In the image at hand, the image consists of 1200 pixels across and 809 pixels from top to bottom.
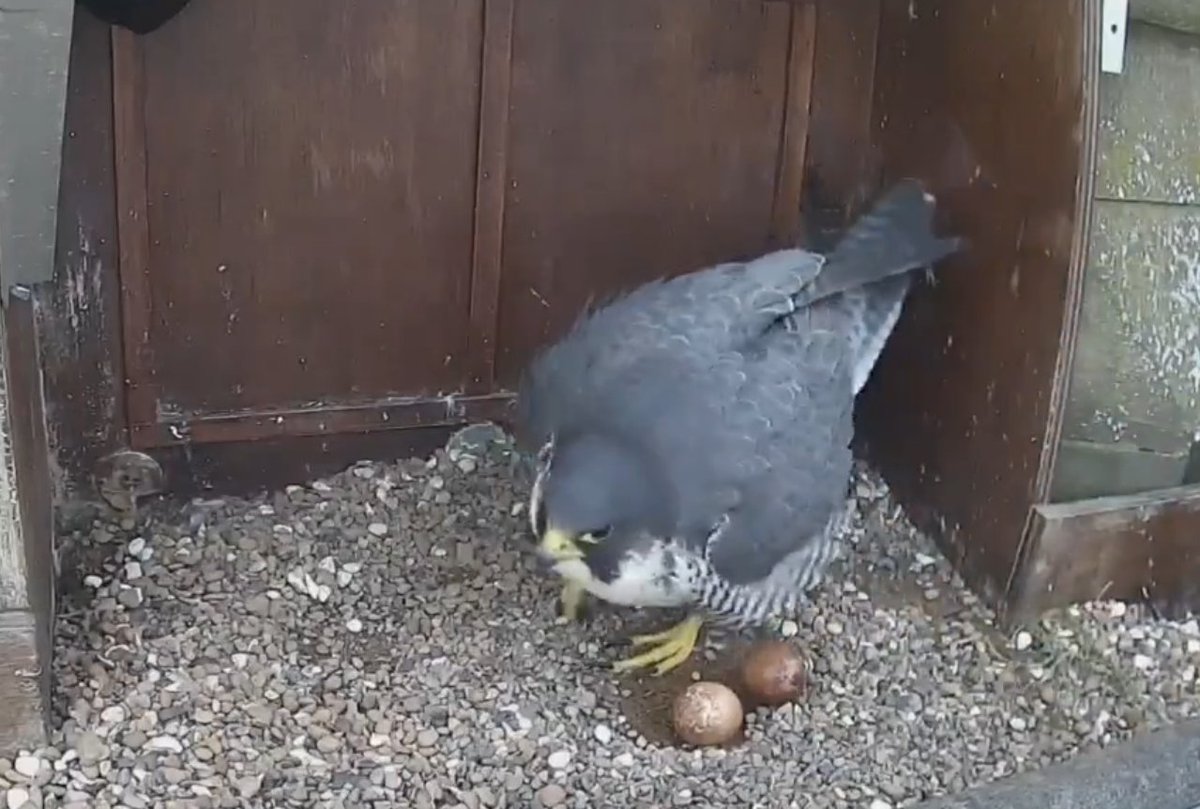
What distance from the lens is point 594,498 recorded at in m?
2.06

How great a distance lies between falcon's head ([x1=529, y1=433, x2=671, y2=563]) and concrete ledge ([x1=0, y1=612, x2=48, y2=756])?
72 centimetres

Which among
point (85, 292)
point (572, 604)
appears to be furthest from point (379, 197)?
point (572, 604)

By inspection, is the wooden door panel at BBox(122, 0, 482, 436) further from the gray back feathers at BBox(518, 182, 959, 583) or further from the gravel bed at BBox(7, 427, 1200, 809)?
the gray back feathers at BBox(518, 182, 959, 583)

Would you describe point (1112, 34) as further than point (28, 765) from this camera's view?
Yes

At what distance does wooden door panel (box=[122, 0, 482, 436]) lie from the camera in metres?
2.44

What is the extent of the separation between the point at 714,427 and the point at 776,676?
0.41 meters

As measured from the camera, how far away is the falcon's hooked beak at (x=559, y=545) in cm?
207

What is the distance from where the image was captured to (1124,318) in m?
2.50

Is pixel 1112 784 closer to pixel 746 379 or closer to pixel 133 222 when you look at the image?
pixel 746 379

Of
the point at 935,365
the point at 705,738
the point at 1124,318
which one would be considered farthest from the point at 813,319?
the point at 705,738

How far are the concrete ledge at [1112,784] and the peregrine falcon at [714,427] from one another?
0.53 meters

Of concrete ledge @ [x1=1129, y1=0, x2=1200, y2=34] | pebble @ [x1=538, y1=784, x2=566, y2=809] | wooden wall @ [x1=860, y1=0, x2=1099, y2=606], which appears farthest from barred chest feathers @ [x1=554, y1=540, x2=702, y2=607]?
concrete ledge @ [x1=1129, y1=0, x2=1200, y2=34]

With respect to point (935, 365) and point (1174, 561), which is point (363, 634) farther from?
point (1174, 561)

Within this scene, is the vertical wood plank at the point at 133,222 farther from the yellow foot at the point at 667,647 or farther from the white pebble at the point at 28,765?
the yellow foot at the point at 667,647
